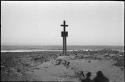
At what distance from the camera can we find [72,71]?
35.5ft

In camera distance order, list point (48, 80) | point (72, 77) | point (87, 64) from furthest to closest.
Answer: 1. point (87, 64)
2. point (72, 77)
3. point (48, 80)

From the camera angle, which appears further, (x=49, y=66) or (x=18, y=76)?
(x=49, y=66)

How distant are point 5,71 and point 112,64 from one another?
217 inches

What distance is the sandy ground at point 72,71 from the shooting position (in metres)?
9.54

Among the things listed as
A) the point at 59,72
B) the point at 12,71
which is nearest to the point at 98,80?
the point at 59,72

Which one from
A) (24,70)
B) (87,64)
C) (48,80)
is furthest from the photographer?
(87,64)

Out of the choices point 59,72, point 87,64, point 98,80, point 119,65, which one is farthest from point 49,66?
point 98,80

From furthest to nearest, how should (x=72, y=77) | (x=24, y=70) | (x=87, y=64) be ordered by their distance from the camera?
(x=87, y=64)
(x=24, y=70)
(x=72, y=77)

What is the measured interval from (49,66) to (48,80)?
2836mm

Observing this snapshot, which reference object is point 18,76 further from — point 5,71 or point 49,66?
point 49,66

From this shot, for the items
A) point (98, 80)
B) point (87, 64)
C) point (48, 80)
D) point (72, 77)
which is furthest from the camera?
point (87, 64)

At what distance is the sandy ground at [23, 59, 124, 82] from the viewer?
954 cm

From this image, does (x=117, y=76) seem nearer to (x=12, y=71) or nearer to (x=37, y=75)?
(x=37, y=75)

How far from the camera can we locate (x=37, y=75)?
9.93m
